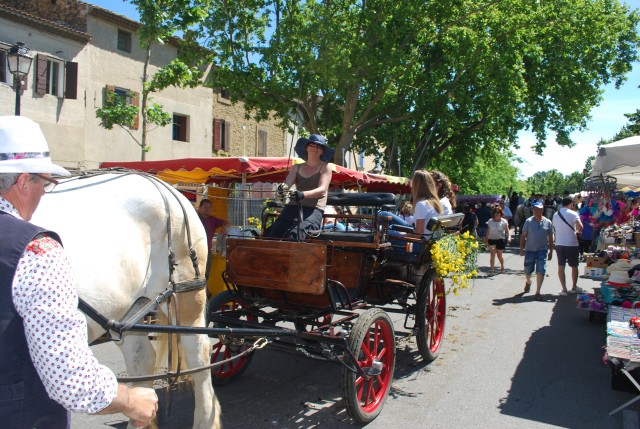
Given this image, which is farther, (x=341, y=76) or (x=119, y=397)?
(x=341, y=76)

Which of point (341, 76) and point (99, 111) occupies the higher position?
point (341, 76)

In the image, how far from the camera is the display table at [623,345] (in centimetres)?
395

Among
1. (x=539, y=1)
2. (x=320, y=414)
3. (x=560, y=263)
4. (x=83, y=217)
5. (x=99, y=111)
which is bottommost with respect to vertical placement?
(x=320, y=414)

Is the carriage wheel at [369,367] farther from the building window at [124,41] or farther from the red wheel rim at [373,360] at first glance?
the building window at [124,41]

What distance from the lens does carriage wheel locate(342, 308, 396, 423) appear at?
147 inches

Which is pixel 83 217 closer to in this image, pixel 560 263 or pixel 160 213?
pixel 160 213

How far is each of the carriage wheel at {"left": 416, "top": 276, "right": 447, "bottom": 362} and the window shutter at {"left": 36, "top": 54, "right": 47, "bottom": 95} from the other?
15397 millimetres

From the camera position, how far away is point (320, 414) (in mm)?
4086

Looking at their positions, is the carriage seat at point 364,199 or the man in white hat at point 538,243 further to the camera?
the man in white hat at point 538,243

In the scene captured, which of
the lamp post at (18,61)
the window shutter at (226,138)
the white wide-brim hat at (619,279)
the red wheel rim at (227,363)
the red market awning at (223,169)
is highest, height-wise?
the window shutter at (226,138)

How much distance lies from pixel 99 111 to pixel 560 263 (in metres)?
13.2

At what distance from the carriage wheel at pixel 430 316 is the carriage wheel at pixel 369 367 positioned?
0.75 meters

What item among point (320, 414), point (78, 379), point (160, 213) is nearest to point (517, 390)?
point (320, 414)

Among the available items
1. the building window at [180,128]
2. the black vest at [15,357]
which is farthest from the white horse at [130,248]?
the building window at [180,128]
